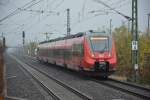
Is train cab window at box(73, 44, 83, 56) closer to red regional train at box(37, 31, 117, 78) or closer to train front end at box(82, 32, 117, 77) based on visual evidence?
red regional train at box(37, 31, 117, 78)

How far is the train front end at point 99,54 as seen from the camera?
26.4 meters

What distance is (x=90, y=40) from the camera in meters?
27.1

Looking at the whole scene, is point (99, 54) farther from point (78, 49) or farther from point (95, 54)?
point (78, 49)

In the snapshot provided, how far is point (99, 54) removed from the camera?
26812 mm

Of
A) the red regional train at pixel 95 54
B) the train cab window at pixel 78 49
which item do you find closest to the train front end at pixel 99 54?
the red regional train at pixel 95 54

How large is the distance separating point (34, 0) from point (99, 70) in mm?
9206

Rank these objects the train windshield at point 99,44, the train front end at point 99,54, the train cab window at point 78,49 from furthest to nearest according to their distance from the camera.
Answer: the train cab window at point 78,49, the train windshield at point 99,44, the train front end at point 99,54

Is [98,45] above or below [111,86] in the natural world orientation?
above

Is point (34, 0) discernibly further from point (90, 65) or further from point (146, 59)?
point (146, 59)

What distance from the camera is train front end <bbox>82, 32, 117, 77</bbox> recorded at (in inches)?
1040

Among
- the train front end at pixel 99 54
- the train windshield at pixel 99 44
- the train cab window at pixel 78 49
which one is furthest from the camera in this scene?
the train cab window at pixel 78 49

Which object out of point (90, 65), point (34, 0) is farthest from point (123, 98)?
point (90, 65)

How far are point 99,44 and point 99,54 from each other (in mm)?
820

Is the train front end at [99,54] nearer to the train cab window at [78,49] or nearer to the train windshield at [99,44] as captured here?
the train windshield at [99,44]
